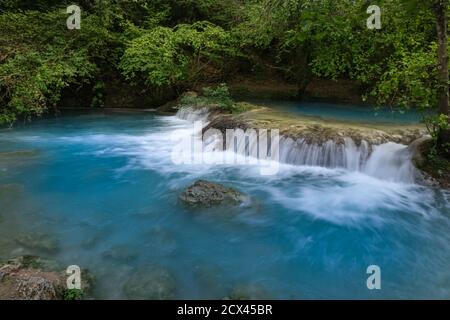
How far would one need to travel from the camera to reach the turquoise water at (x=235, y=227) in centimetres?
466

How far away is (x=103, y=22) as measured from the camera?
15.9 m

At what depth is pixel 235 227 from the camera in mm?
5914

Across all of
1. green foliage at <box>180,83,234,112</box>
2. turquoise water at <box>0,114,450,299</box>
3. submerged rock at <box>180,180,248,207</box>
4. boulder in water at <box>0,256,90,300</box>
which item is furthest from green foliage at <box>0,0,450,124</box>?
boulder in water at <box>0,256,90,300</box>

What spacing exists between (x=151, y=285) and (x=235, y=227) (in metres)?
1.84

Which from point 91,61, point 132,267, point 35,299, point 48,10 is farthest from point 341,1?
point 48,10

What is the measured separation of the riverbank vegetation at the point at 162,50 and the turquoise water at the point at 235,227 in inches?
139

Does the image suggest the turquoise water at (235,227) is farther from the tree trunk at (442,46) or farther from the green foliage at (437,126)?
the tree trunk at (442,46)

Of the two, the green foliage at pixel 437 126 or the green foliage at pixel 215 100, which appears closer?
the green foliage at pixel 437 126

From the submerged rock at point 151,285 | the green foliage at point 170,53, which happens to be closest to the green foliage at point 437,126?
the submerged rock at point 151,285

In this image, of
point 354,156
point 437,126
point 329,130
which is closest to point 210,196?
point 354,156

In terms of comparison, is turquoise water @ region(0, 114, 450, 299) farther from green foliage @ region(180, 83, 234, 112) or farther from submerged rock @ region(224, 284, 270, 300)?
green foliage @ region(180, 83, 234, 112)

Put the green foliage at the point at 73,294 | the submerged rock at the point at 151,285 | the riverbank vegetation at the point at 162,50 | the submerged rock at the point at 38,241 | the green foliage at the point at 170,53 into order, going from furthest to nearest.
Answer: the green foliage at the point at 170,53 → the riverbank vegetation at the point at 162,50 → the submerged rock at the point at 38,241 → the submerged rock at the point at 151,285 → the green foliage at the point at 73,294

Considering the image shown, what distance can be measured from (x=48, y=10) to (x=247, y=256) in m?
15.3
